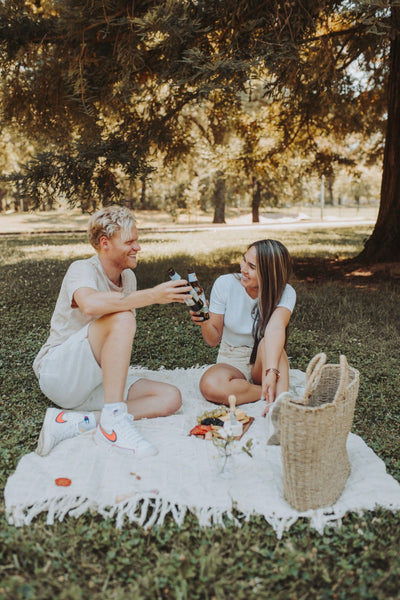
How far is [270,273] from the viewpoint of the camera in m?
3.14

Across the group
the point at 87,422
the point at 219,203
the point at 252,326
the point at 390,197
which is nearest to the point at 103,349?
the point at 87,422

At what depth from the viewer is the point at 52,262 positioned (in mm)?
10164

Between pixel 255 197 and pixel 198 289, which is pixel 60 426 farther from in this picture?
pixel 255 197

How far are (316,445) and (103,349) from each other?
4.07ft

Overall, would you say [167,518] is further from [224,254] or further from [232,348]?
[224,254]

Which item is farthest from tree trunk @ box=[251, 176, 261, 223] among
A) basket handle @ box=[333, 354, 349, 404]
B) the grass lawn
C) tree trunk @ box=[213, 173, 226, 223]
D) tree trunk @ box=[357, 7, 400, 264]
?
basket handle @ box=[333, 354, 349, 404]

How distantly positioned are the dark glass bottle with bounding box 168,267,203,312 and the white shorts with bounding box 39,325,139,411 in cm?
59

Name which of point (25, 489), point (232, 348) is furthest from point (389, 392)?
point (25, 489)

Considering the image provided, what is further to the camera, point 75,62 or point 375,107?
point 375,107

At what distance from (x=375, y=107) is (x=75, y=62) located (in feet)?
20.5

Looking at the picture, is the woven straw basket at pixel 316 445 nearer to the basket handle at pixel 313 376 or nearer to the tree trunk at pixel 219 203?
the basket handle at pixel 313 376

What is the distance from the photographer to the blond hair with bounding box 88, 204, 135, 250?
2.90 m

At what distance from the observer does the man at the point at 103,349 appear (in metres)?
2.70

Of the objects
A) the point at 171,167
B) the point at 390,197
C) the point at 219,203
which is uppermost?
the point at 171,167
